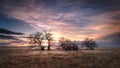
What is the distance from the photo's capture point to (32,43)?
77.9m

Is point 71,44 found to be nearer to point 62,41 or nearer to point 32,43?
point 62,41

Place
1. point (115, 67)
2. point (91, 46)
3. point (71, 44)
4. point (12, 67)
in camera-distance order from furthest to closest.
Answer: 1. point (91, 46)
2. point (71, 44)
3. point (12, 67)
4. point (115, 67)

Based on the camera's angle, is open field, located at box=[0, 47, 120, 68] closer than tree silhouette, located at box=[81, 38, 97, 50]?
Yes

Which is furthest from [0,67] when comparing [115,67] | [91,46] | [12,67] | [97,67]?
[91,46]

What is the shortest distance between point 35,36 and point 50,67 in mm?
63718

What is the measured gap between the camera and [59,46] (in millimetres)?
79188

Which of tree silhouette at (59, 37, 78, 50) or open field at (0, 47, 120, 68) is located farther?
tree silhouette at (59, 37, 78, 50)

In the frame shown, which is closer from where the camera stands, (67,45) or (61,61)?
(61,61)

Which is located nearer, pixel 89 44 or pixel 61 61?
pixel 61 61

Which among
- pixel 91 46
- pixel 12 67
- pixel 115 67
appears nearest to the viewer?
pixel 115 67

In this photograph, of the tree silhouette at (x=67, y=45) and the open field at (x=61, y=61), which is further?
the tree silhouette at (x=67, y=45)

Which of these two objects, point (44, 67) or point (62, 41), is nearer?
point (44, 67)

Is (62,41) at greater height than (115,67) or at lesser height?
greater

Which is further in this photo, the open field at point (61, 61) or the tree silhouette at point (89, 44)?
the tree silhouette at point (89, 44)
